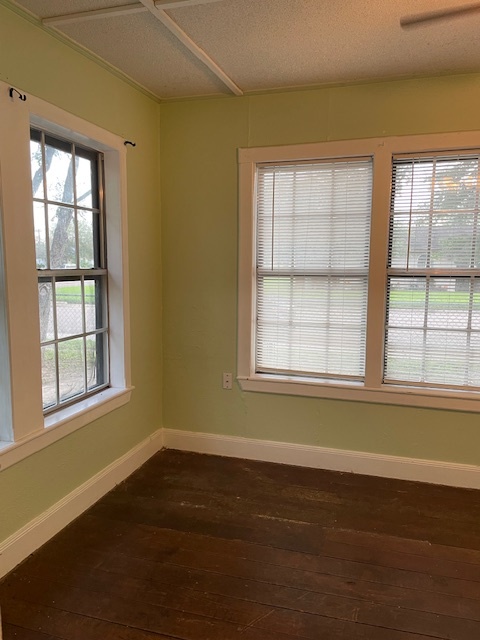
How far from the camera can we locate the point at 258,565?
2092 mm

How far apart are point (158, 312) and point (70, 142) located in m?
1.31

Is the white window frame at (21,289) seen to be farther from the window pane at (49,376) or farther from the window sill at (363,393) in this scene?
the window sill at (363,393)

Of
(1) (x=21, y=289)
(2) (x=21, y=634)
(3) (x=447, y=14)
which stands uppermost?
(3) (x=447, y=14)

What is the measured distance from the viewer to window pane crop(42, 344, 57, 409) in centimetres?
232

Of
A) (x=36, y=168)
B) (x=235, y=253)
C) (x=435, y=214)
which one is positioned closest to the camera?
(x=36, y=168)

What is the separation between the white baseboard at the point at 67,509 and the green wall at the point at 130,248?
0.15ft

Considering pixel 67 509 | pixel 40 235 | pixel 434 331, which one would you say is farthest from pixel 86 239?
pixel 434 331

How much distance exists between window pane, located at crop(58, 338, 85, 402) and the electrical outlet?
103 cm

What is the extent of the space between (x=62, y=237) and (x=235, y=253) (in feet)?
3.84

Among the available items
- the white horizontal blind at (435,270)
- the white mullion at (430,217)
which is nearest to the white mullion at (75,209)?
the white horizontal blind at (435,270)

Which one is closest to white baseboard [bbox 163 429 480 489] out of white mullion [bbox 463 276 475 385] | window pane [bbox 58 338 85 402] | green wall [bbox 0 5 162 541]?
green wall [bbox 0 5 162 541]

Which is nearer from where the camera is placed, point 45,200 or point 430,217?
point 45,200

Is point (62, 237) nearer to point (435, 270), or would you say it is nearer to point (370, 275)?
point (370, 275)

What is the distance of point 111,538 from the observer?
90.0 inches
